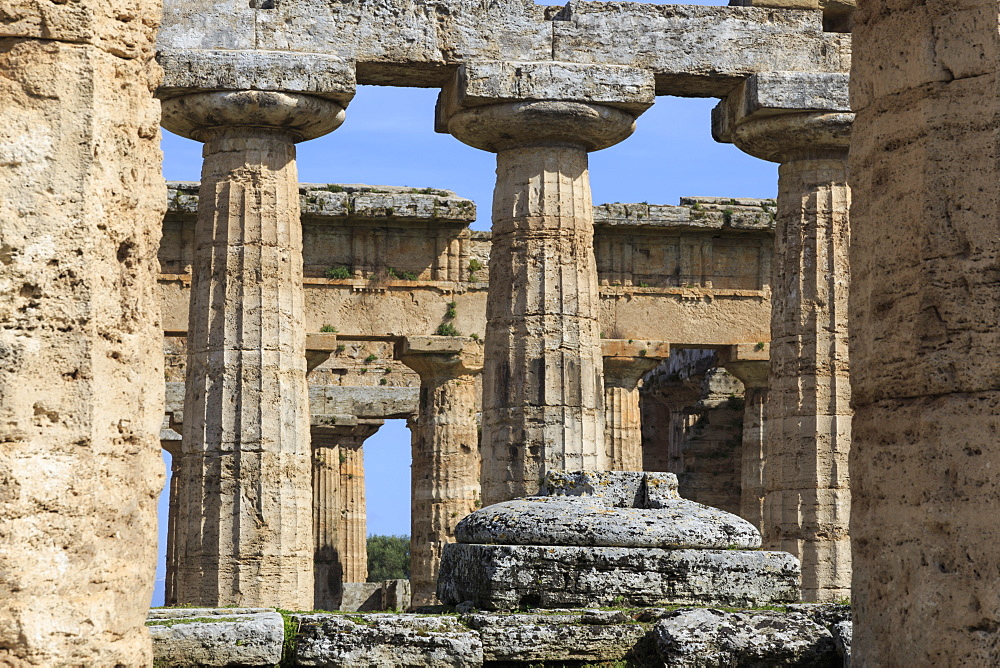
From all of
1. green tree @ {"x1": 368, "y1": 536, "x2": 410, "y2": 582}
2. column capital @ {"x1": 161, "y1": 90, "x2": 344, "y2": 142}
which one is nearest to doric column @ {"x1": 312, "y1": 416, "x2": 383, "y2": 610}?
column capital @ {"x1": 161, "y1": 90, "x2": 344, "y2": 142}

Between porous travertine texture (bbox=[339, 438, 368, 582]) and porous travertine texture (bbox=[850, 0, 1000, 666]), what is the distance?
82.9ft

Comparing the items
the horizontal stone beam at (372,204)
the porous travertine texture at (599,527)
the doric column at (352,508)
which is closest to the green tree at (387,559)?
the doric column at (352,508)

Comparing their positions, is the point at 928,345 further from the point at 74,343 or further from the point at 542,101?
the point at 542,101

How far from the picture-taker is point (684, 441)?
3136cm

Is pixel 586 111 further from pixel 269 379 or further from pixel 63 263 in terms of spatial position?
pixel 63 263

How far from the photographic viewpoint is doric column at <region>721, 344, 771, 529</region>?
1043 inches

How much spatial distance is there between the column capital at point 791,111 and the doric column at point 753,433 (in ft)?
22.3

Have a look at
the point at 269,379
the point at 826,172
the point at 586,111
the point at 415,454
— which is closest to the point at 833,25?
the point at 826,172

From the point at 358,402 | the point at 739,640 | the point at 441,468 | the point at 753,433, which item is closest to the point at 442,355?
the point at 441,468

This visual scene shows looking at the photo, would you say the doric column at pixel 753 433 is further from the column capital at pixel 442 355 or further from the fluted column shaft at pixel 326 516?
the fluted column shaft at pixel 326 516

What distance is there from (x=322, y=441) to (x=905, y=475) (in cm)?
2448

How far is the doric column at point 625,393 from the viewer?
25.7 meters

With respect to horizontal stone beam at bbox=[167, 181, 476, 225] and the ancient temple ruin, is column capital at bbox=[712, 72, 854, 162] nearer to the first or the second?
the ancient temple ruin

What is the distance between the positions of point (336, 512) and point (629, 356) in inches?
377
